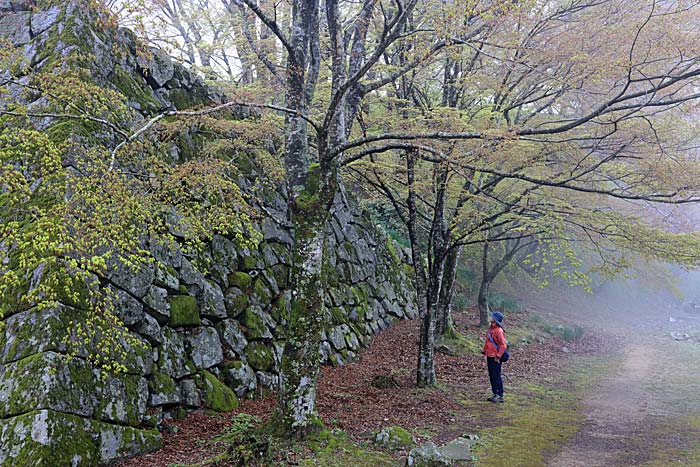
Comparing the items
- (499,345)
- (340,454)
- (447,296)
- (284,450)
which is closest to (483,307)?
(447,296)

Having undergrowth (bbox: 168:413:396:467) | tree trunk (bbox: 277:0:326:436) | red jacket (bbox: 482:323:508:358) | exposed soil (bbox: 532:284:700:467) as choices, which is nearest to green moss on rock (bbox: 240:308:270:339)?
undergrowth (bbox: 168:413:396:467)

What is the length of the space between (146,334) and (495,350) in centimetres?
568

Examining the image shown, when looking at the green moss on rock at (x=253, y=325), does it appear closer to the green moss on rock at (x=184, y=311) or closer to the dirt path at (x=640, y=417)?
the green moss on rock at (x=184, y=311)

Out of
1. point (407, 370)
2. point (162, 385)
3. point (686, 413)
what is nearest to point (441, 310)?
point (407, 370)

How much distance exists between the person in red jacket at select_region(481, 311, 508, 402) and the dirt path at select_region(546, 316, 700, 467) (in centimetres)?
149

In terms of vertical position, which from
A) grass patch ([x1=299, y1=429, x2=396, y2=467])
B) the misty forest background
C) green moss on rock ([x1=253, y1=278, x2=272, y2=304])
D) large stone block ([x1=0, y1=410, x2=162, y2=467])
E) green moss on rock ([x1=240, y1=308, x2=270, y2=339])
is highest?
the misty forest background

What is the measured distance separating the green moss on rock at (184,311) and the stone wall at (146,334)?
16 mm

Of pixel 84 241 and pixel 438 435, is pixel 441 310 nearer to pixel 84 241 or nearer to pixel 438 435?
pixel 438 435

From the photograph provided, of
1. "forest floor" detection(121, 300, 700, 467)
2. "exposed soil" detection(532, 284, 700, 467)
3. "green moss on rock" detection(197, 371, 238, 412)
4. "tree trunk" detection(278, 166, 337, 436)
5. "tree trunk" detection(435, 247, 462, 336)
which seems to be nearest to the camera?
"forest floor" detection(121, 300, 700, 467)

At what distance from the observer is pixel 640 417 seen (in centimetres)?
769

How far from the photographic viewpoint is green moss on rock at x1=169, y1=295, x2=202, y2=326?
6.54 meters

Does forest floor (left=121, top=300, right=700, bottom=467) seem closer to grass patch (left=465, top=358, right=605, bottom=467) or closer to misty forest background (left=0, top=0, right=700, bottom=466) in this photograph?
grass patch (left=465, top=358, right=605, bottom=467)

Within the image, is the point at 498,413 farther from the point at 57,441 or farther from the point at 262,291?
the point at 57,441

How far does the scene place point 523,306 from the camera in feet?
69.1
